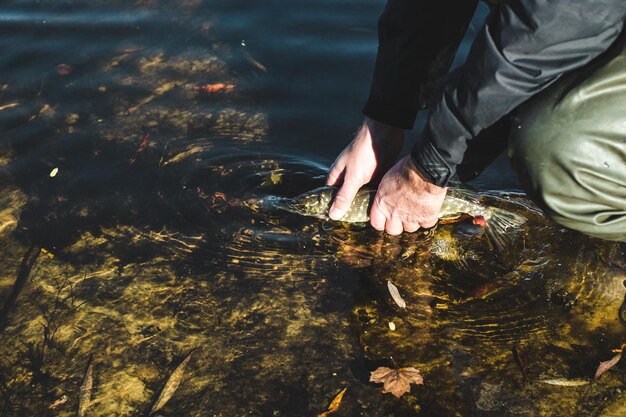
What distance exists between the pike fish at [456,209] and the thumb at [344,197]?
93 millimetres

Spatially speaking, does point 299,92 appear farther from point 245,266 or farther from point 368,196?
point 245,266

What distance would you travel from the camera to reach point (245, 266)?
14.0 feet

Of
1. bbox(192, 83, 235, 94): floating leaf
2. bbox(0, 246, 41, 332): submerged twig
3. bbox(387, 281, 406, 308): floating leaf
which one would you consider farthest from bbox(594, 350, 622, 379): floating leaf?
bbox(192, 83, 235, 94): floating leaf

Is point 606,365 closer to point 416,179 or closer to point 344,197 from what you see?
point 416,179

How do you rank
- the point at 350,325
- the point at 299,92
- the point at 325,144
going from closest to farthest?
the point at 350,325, the point at 325,144, the point at 299,92

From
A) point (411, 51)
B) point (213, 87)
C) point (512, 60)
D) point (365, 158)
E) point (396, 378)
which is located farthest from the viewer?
point (213, 87)

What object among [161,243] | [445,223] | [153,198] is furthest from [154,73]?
[445,223]

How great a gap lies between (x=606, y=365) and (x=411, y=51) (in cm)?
224

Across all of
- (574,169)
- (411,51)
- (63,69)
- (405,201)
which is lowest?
(63,69)

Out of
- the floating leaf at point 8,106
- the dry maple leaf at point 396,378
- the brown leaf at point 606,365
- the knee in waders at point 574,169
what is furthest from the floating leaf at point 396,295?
the floating leaf at point 8,106

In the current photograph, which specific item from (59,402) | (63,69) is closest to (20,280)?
(59,402)

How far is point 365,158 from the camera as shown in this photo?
4.32 meters

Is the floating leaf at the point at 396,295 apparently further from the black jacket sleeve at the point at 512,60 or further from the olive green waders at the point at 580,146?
the olive green waders at the point at 580,146

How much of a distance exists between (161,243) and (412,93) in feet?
6.71
